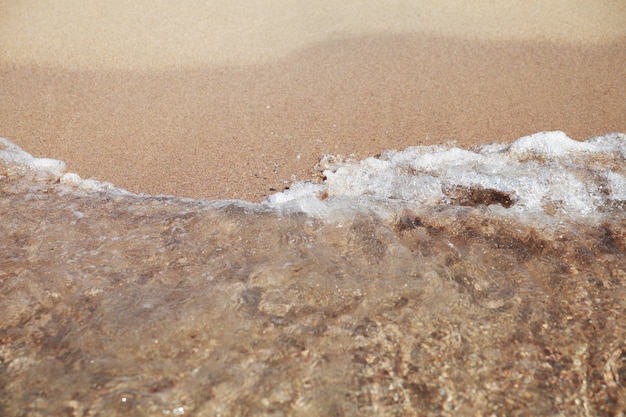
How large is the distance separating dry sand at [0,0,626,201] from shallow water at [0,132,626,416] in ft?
1.03

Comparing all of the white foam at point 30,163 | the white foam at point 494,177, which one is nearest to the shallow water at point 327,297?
the white foam at point 494,177

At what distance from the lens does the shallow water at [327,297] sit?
136 centimetres

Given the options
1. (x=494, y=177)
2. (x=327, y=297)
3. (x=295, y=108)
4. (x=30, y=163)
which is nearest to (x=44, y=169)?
(x=30, y=163)

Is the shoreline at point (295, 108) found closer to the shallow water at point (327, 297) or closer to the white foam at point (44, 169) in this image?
the white foam at point (44, 169)

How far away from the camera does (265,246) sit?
1871mm

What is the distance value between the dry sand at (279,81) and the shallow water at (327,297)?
12.4 inches

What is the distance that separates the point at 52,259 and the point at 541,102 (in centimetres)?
252

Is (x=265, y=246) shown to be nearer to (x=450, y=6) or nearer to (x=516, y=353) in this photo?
(x=516, y=353)

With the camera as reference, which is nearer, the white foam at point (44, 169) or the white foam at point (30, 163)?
the white foam at point (44, 169)

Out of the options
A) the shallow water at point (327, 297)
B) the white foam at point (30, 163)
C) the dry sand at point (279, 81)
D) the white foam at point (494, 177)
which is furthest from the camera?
the dry sand at point (279, 81)

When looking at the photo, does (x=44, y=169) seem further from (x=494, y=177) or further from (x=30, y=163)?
(x=494, y=177)

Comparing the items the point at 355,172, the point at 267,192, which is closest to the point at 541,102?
the point at 355,172

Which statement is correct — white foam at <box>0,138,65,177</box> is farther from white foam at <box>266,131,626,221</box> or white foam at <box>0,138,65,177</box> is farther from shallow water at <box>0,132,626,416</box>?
white foam at <box>266,131,626,221</box>

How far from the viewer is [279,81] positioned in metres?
3.14
